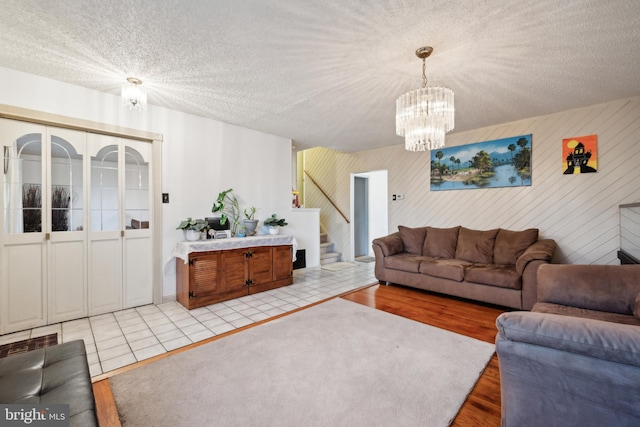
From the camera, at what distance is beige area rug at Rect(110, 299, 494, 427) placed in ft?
5.03

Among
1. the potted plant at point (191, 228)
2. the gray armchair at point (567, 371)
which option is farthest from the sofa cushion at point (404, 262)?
the potted plant at point (191, 228)

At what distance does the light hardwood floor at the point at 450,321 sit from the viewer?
154 cm

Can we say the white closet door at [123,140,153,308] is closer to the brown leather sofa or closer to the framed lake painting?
the brown leather sofa

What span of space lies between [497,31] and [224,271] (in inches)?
143

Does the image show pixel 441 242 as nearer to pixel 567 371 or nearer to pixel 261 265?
pixel 261 265

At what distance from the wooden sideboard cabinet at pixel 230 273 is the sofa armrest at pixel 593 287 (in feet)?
10.2

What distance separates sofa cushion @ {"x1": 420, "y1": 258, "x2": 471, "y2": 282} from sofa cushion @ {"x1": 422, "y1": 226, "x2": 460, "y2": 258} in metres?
0.28

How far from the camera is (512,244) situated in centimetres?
359

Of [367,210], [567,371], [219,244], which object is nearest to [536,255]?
[567,371]

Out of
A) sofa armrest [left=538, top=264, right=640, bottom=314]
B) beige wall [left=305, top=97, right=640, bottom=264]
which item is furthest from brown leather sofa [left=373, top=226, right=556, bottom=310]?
sofa armrest [left=538, top=264, right=640, bottom=314]

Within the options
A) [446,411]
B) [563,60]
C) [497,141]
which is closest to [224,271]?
[446,411]

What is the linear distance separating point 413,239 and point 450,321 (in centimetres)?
180

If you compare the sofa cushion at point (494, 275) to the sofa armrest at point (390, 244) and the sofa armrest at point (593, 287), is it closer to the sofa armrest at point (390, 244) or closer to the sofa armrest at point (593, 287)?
the sofa armrest at point (593, 287)

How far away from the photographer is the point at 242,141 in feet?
13.9
